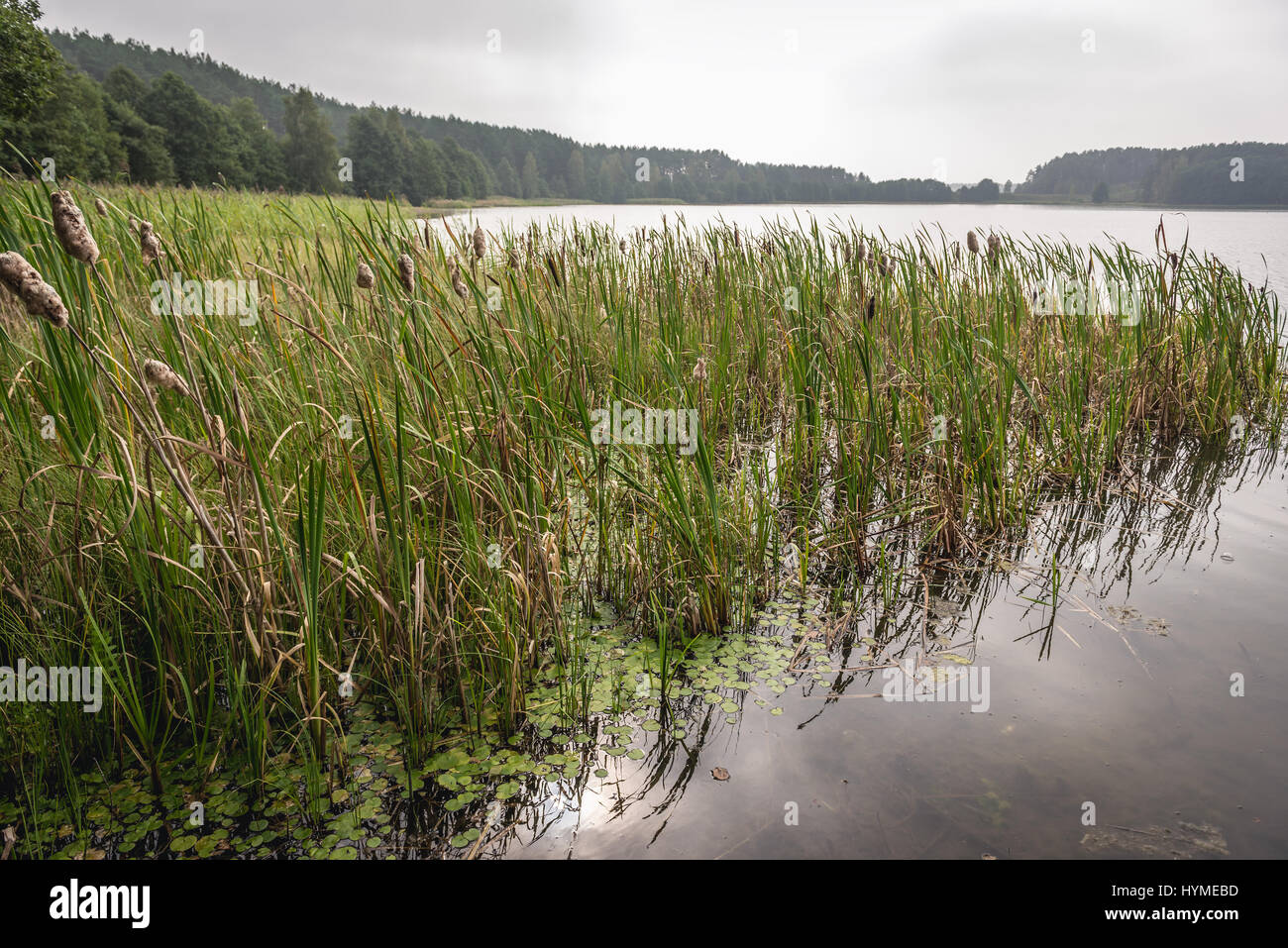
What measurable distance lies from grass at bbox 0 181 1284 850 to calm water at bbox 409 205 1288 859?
0.32m

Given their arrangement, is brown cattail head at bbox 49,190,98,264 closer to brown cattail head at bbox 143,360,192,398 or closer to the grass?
the grass

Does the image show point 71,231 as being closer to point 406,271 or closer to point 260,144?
point 406,271

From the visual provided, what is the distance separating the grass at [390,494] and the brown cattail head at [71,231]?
110 mm

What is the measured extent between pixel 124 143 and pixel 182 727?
47519 millimetres

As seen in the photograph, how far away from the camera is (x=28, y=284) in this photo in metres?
1.17

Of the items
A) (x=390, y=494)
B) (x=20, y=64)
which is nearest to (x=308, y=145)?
(x=20, y=64)

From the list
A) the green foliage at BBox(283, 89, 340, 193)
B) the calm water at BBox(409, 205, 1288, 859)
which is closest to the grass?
the calm water at BBox(409, 205, 1288, 859)

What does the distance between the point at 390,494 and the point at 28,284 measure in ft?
4.18

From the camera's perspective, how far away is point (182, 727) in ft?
6.80

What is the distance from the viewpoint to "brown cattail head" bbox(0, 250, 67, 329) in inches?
46.1

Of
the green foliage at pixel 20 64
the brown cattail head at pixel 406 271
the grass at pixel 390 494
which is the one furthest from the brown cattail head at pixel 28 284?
the green foliage at pixel 20 64

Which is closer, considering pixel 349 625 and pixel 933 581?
pixel 349 625
